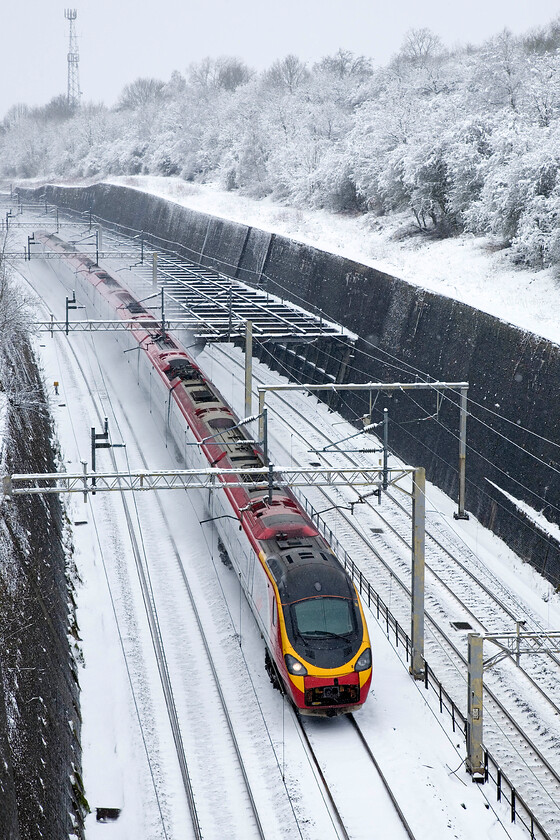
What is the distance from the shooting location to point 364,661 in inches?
625

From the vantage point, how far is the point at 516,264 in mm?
33219

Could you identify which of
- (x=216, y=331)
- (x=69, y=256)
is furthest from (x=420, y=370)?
(x=69, y=256)

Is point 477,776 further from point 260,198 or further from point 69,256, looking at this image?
point 260,198

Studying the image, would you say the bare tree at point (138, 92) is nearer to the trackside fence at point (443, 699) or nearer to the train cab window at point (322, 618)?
the trackside fence at point (443, 699)

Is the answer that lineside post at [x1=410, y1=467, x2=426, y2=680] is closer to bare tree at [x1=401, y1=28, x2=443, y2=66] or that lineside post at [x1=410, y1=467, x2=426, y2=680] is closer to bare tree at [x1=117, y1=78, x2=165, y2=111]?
bare tree at [x1=401, y1=28, x2=443, y2=66]

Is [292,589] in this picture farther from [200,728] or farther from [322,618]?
[200,728]

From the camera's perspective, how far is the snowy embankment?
2888 cm

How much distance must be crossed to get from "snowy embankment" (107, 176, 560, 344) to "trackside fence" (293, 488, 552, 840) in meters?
8.30

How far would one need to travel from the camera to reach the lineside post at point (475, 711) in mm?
14391

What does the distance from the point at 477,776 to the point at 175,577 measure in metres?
9.68

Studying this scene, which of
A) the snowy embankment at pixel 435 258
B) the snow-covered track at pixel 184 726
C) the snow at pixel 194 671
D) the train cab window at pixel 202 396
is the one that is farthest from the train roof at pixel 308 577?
the snowy embankment at pixel 435 258

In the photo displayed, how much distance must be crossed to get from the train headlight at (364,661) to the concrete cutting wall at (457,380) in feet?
26.0

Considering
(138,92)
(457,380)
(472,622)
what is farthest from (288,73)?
(472,622)

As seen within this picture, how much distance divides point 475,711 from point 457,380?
1513 cm
